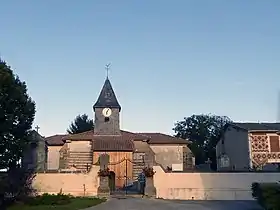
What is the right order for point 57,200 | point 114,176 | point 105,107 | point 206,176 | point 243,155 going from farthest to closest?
point 105,107, point 243,155, point 114,176, point 206,176, point 57,200

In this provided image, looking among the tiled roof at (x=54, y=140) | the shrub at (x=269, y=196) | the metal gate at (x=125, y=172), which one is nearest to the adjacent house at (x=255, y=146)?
the metal gate at (x=125, y=172)

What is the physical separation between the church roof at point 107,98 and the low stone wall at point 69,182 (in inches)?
743

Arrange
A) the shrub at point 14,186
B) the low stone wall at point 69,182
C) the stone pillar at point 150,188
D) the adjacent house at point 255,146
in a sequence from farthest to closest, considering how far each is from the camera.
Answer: the adjacent house at point 255,146
the low stone wall at point 69,182
the stone pillar at point 150,188
the shrub at point 14,186

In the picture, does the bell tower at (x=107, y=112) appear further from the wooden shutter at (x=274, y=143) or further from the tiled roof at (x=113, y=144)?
the wooden shutter at (x=274, y=143)

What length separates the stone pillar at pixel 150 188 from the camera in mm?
25098

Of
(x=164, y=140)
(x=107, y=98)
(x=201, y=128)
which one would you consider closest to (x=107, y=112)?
(x=107, y=98)

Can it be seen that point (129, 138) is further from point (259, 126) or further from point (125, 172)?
point (259, 126)

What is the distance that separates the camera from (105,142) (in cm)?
3938

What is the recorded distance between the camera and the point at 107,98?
4528 cm

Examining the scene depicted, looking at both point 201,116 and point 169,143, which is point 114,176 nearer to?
point 169,143

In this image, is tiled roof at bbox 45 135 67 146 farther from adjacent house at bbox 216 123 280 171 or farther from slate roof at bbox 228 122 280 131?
slate roof at bbox 228 122 280 131

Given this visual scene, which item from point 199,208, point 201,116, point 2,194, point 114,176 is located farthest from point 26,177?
point 201,116

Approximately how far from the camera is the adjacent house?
3561 cm

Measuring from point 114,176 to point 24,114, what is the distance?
14408 mm
